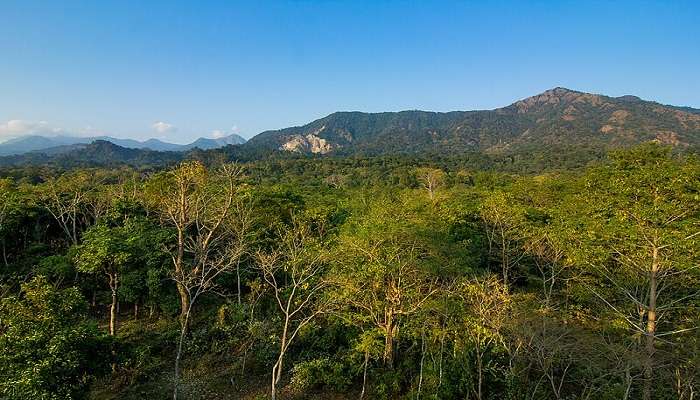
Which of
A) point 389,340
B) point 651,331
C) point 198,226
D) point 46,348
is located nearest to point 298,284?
point 389,340

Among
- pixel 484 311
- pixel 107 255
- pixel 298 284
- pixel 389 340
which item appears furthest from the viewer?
pixel 107 255

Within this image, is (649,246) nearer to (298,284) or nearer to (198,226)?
(298,284)

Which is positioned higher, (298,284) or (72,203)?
(72,203)

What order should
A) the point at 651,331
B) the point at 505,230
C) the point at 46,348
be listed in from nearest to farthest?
the point at 46,348 → the point at 651,331 → the point at 505,230

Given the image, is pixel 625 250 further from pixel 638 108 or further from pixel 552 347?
pixel 638 108

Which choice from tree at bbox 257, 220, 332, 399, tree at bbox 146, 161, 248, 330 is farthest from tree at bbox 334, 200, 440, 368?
tree at bbox 146, 161, 248, 330

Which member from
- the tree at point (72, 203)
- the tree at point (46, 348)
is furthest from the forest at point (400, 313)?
the tree at point (72, 203)

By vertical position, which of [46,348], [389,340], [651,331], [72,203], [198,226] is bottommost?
[389,340]

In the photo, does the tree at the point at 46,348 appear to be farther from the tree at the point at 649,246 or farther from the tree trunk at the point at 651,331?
the tree trunk at the point at 651,331
